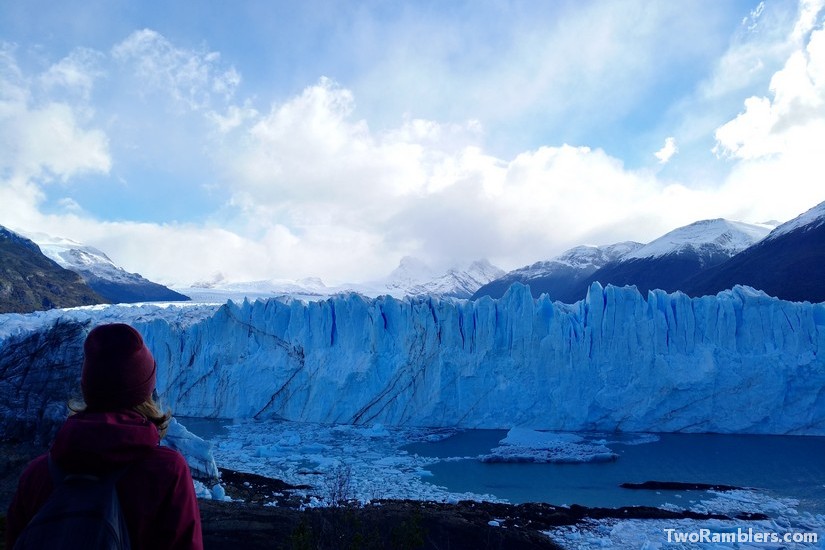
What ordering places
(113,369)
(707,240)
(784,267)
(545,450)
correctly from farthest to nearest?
(707,240)
(784,267)
(545,450)
(113,369)

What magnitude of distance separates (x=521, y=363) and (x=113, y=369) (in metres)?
18.4

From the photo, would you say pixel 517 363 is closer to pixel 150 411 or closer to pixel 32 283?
pixel 150 411

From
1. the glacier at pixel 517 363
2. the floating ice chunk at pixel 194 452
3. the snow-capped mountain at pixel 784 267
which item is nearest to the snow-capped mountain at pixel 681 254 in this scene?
the snow-capped mountain at pixel 784 267

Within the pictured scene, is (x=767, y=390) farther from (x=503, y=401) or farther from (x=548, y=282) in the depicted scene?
(x=548, y=282)

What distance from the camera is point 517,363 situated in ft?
62.3

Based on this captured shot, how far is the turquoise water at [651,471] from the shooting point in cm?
1081

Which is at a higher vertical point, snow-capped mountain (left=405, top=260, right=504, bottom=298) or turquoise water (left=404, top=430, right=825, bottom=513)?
snow-capped mountain (left=405, top=260, right=504, bottom=298)

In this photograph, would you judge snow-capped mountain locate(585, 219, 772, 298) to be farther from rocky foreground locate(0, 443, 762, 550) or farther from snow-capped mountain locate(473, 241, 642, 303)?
rocky foreground locate(0, 443, 762, 550)

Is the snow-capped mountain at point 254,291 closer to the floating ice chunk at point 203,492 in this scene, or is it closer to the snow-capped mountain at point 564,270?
the floating ice chunk at point 203,492

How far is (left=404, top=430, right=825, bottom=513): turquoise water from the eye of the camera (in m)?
10.8

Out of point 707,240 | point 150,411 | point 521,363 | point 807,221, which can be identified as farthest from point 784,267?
point 150,411

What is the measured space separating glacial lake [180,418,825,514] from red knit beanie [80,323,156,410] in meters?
9.57

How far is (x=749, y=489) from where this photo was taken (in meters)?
11.1

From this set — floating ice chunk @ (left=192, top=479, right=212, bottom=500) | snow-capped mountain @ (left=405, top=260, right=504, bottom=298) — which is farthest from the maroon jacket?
snow-capped mountain @ (left=405, top=260, right=504, bottom=298)
